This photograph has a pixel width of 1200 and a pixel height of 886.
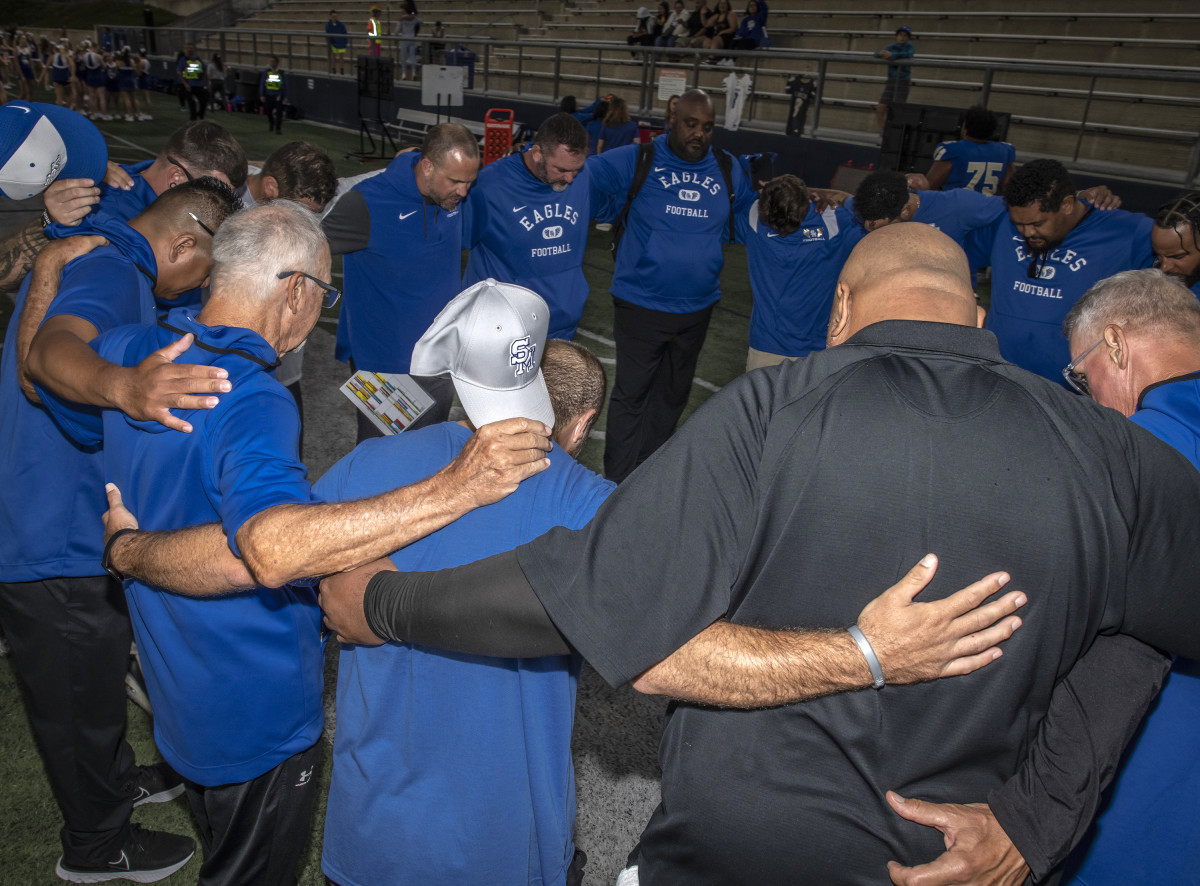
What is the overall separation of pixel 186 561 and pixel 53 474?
102 cm

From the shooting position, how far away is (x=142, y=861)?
9.25 feet

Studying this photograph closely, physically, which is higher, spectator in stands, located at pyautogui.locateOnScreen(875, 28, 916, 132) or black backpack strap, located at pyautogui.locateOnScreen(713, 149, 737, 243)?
spectator in stands, located at pyautogui.locateOnScreen(875, 28, 916, 132)

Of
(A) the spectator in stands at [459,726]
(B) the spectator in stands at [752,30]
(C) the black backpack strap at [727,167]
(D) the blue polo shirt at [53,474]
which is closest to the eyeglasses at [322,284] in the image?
(A) the spectator in stands at [459,726]

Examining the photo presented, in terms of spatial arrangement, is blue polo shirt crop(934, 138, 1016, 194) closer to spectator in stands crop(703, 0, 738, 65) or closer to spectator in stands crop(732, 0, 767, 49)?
spectator in stands crop(732, 0, 767, 49)

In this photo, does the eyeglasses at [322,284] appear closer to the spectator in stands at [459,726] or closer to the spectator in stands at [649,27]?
the spectator in stands at [459,726]

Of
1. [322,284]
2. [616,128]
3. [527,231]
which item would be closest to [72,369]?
[322,284]

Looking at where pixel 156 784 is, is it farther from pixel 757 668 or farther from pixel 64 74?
pixel 64 74

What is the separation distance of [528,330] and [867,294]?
0.81m

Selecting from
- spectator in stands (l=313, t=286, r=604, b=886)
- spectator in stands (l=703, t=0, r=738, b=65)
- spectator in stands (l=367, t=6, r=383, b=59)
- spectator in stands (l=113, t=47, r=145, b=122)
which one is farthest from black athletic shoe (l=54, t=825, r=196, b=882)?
spectator in stands (l=113, t=47, r=145, b=122)

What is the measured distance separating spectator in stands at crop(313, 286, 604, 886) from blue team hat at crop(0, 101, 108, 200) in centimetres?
209

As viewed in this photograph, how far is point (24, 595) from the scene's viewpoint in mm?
2465

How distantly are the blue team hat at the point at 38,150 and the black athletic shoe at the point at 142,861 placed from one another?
2355 mm

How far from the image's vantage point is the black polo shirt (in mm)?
1321

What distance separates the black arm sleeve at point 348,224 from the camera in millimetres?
4656
